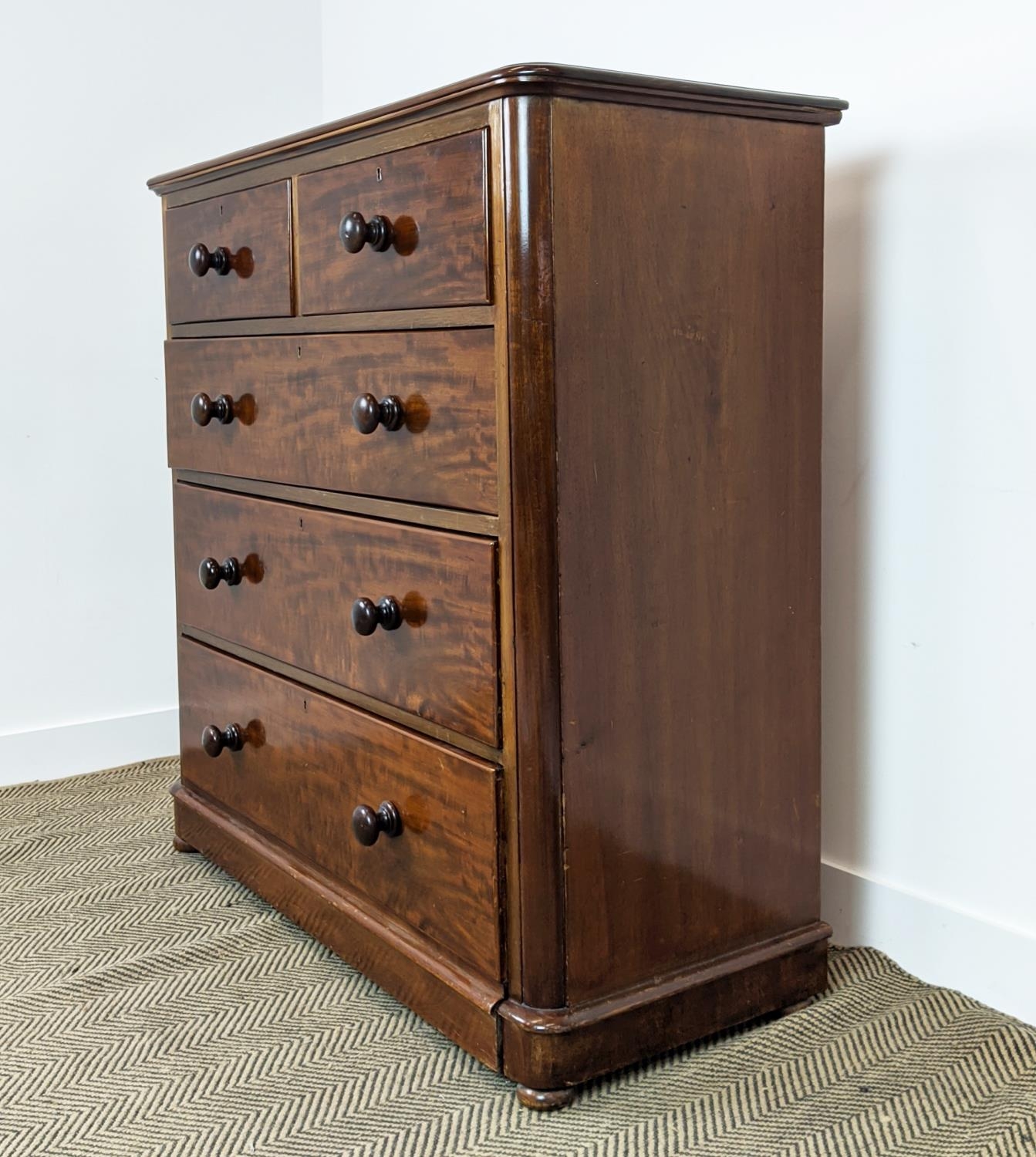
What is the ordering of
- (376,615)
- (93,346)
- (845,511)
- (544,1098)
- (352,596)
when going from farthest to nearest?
(93,346)
(845,511)
(352,596)
(376,615)
(544,1098)

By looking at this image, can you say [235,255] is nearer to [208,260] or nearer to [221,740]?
[208,260]

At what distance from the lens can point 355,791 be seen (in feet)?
5.29

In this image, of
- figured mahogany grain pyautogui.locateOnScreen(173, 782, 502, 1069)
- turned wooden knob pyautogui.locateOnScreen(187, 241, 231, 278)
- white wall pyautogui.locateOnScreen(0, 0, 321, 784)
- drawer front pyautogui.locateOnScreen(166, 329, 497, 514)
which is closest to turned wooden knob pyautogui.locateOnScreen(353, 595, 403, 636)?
drawer front pyautogui.locateOnScreen(166, 329, 497, 514)

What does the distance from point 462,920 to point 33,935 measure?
2.43 feet

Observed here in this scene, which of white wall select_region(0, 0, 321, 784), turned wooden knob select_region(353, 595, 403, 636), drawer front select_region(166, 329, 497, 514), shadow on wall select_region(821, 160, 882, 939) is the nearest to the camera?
drawer front select_region(166, 329, 497, 514)

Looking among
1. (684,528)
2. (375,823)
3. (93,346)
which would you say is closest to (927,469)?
(684,528)

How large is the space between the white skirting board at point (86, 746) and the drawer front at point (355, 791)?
0.57 metres

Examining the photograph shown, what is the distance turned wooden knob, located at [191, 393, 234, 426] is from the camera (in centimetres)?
183

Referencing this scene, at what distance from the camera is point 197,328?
6.31ft

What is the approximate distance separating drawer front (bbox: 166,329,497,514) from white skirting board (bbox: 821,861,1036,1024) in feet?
2.55

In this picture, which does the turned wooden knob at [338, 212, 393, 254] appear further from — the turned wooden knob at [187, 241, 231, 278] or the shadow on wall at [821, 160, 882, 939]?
the shadow on wall at [821, 160, 882, 939]

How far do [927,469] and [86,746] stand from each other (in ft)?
5.61

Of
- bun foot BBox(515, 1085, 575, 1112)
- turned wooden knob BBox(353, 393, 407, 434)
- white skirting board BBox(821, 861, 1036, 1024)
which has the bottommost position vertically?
bun foot BBox(515, 1085, 575, 1112)

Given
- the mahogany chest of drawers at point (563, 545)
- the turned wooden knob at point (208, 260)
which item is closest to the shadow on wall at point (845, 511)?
the mahogany chest of drawers at point (563, 545)
